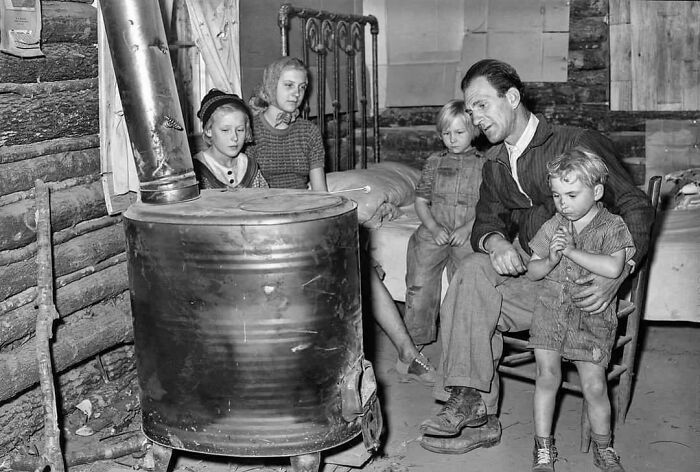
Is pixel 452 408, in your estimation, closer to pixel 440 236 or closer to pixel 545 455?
pixel 545 455

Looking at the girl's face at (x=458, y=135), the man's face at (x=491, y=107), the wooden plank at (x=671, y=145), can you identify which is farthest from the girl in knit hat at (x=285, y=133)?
the wooden plank at (x=671, y=145)

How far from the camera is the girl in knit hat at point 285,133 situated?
433cm

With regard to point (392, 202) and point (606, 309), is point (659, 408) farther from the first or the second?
point (392, 202)

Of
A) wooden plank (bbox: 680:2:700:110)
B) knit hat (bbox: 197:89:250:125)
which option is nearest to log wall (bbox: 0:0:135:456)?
knit hat (bbox: 197:89:250:125)

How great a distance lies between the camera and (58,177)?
3633mm

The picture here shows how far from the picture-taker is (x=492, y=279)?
12.0ft

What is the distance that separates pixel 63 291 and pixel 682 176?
3.92 meters

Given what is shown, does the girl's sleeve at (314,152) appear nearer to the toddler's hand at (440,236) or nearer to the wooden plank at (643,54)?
the toddler's hand at (440,236)

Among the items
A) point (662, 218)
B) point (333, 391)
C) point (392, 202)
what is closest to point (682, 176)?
point (662, 218)

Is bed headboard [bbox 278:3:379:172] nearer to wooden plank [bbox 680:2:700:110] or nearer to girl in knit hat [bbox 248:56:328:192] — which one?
girl in knit hat [bbox 248:56:328:192]

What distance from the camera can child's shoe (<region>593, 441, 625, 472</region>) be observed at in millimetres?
3410

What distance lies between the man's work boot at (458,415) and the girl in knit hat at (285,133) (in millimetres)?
1379

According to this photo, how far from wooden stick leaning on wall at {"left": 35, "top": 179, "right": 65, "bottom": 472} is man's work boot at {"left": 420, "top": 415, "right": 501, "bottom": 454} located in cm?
150

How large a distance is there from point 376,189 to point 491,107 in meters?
1.74
